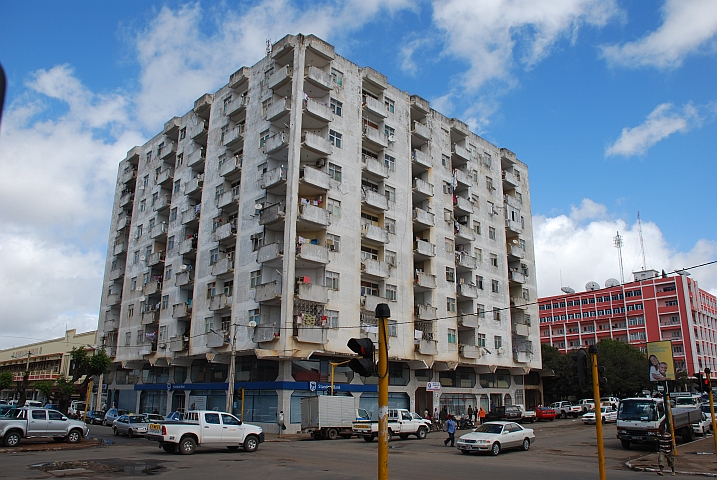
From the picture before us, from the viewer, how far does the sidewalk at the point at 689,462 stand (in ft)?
60.0

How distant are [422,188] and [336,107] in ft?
34.7

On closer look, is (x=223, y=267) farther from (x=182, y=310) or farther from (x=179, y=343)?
(x=179, y=343)

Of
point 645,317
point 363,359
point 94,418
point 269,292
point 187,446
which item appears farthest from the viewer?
point 645,317

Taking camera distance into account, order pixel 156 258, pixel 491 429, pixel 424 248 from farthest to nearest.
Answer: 1. pixel 156 258
2. pixel 424 248
3. pixel 491 429

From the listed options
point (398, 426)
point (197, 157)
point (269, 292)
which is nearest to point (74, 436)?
point (269, 292)

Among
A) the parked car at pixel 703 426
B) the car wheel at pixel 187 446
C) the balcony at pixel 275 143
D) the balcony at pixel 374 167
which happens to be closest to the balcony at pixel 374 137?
the balcony at pixel 374 167

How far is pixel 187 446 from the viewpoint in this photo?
22516 millimetres

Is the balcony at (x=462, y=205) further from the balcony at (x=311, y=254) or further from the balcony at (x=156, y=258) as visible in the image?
the balcony at (x=156, y=258)

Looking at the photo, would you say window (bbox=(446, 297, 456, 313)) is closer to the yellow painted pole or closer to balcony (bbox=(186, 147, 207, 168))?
balcony (bbox=(186, 147, 207, 168))

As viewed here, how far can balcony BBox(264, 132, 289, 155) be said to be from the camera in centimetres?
4147

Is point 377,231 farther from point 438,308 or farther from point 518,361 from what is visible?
point 518,361

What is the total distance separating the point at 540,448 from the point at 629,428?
426 cm

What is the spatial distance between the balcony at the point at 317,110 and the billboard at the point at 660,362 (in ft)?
91.2

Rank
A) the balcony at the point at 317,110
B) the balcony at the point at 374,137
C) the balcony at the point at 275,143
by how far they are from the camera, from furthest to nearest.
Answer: the balcony at the point at 374,137, the balcony at the point at 317,110, the balcony at the point at 275,143
